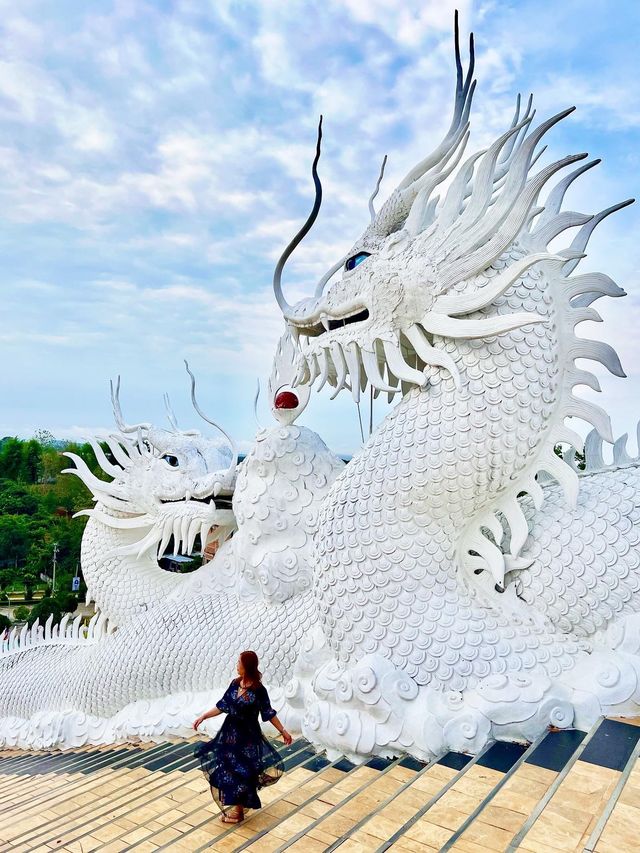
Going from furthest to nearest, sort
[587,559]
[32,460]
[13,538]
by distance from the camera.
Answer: [32,460], [13,538], [587,559]

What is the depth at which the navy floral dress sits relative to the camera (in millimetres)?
2031

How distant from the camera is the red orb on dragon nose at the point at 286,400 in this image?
146 inches

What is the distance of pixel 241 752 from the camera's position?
2.06m

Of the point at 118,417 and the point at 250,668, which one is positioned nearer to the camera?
the point at 250,668

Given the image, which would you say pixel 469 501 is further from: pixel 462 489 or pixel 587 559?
pixel 587 559

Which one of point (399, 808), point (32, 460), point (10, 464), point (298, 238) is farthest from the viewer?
point (32, 460)

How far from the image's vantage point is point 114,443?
5.36 meters

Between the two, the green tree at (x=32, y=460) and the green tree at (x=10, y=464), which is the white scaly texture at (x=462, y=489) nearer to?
the green tree at (x=10, y=464)

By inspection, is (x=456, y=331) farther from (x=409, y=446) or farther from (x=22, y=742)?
(x=22, y=742)

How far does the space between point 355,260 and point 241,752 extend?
8.00ft

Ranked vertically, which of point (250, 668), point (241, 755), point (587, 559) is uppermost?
point (587, 559)

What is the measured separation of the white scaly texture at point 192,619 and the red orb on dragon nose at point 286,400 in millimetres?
140

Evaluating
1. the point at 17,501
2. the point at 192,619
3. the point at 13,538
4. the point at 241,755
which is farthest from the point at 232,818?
the point at 17,501

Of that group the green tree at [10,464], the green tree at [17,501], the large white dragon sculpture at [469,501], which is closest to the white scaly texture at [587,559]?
the large white dragon sculpture at [469,501]
